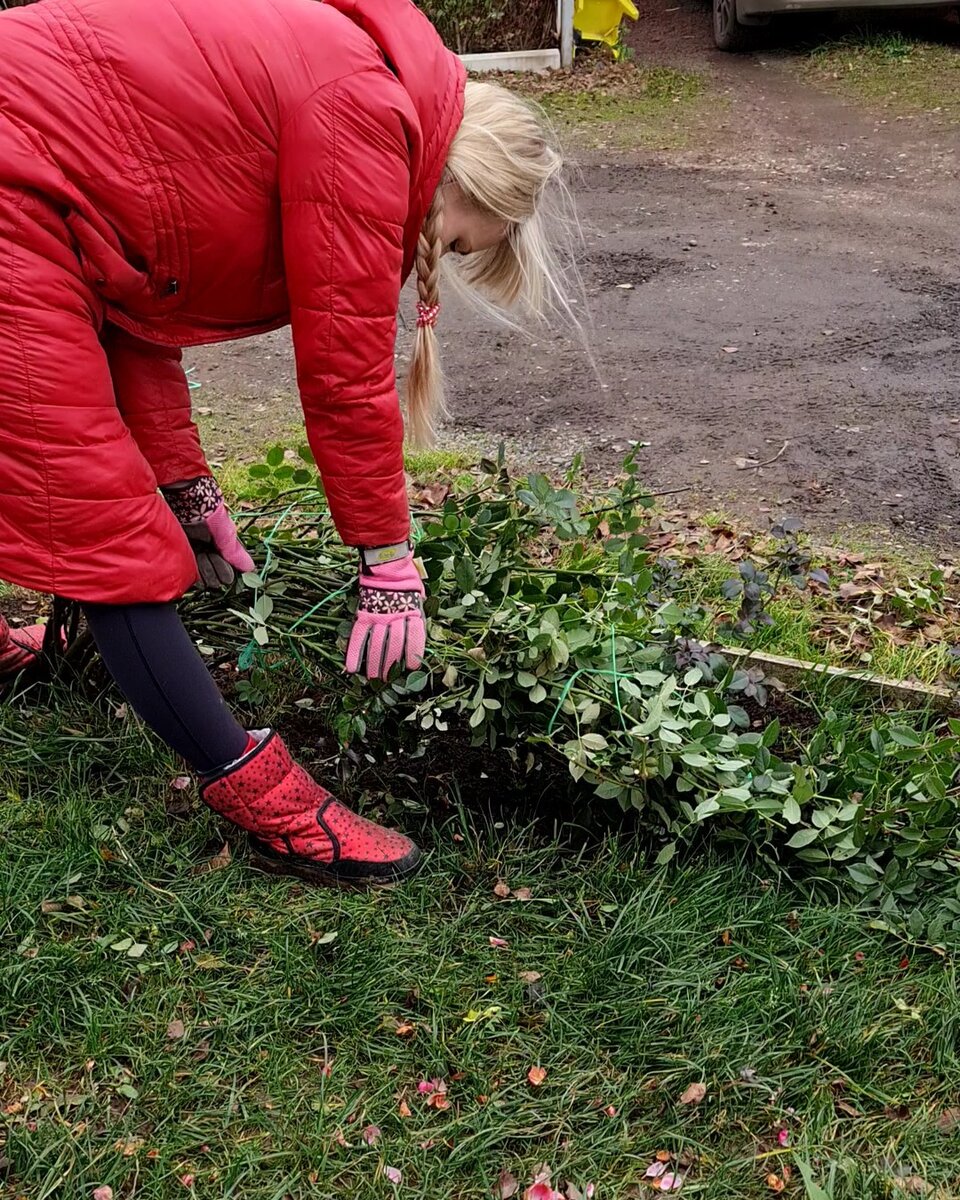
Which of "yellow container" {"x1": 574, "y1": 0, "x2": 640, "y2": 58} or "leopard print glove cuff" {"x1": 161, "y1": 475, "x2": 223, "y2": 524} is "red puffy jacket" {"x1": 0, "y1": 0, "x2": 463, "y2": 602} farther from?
"yellow container" {"x1": 574, "y1": 0, "x2": 640, "y2": 58}

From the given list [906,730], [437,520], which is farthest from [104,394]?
[906,730]

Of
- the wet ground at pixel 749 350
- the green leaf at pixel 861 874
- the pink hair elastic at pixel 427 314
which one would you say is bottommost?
the wet ground at pixel 749 350

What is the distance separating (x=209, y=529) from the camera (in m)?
2.46

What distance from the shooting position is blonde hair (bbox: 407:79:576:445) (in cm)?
186

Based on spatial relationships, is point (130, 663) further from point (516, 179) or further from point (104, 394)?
point (516, 179)

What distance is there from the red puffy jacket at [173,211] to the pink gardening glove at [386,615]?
251mm

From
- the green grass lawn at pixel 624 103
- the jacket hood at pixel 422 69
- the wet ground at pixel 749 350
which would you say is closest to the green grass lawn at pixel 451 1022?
the jacket hood at pixel 422 69

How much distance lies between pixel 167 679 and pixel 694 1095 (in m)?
1.11

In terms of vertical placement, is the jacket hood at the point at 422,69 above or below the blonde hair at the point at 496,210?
above

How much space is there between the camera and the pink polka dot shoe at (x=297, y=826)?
2092 millimetres

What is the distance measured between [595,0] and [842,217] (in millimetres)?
3648

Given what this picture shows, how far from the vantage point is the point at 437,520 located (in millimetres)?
2732

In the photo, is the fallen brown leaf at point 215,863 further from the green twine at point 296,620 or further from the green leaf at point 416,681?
the green leaf at point 416,681

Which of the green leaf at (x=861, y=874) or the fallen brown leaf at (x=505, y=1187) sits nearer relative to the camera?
the fallen brown leaf at (x=505, y=1187)
